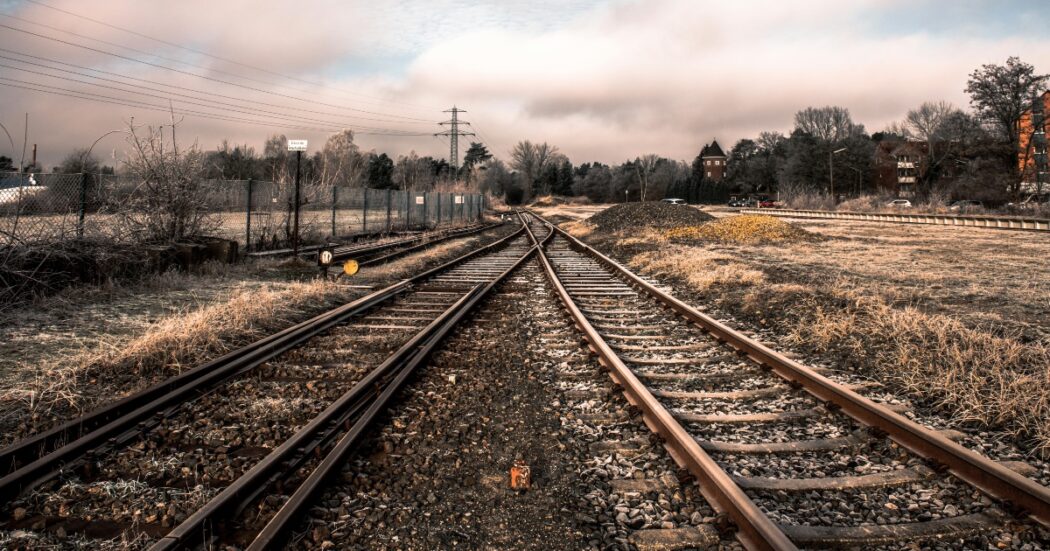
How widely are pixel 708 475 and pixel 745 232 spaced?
20.3 m

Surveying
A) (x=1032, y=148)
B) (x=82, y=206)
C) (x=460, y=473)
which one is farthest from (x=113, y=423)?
(x=1032, y=148)

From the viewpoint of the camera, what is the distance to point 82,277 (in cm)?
902

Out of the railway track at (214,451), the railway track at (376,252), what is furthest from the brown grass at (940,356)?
the railway track at (376,252)

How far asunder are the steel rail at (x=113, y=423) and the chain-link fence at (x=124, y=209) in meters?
5.32

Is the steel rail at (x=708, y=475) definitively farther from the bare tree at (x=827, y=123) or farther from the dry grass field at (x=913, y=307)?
the bare tree at (x=827, y=123)

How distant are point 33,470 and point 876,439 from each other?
17.0 feet

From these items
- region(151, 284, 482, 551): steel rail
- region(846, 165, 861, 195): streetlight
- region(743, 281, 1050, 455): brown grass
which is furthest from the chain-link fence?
region(846, 165, 861, 195): streetlight

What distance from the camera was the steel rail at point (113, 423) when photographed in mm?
3260

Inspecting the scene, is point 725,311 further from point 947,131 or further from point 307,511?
point 947,131

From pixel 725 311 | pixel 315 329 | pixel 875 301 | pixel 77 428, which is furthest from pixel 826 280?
pixel 77 428

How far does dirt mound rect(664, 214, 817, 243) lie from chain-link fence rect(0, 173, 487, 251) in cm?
1254

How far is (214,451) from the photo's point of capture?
368 cm

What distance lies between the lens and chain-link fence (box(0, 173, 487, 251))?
28.9ft

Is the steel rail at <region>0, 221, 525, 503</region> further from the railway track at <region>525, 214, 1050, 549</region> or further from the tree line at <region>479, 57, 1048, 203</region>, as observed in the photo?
the tree line at <region>479, 57, 1048, 203</region>
